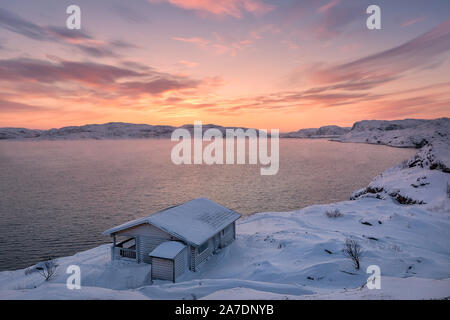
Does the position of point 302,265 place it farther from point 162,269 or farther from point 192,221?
point 162,269

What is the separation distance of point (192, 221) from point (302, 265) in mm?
7362

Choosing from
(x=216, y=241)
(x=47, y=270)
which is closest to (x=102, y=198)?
(x=47, y=270)

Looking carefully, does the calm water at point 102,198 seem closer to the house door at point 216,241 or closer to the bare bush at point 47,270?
the bare bush at point 47,270

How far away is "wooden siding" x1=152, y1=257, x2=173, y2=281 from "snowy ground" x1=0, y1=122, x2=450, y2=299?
39 cm

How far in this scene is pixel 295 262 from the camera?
15.2 m

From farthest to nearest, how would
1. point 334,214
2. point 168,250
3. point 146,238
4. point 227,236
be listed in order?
point 334,214
point 227,236
point 146,238
point 168,250

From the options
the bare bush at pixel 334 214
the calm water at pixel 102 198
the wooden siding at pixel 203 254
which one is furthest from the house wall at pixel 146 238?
the bare bush at pixel 334 214

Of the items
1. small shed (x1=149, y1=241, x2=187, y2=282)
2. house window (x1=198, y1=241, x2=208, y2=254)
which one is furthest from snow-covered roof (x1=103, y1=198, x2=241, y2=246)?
house window (x1=198, y1=241, x2=208, y2=254)

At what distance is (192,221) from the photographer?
681 inches

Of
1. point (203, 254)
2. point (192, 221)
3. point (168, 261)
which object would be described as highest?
point (192, 221)

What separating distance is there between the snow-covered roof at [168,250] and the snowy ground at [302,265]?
144cm

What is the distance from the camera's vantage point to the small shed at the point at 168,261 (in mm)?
13970

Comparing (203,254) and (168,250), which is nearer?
(168,250)
